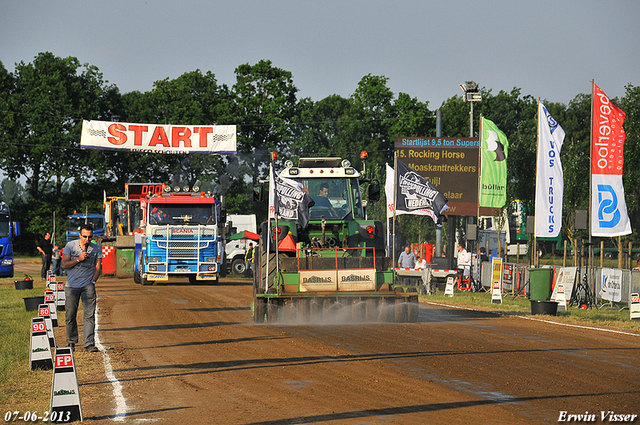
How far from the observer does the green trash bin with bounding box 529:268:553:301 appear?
22.7m

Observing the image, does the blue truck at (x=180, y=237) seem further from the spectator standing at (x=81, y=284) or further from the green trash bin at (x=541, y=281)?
the spectator standing at (x=81, y=284)

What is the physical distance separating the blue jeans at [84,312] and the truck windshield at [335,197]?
6311mm

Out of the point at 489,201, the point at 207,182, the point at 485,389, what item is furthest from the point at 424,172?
the point at 207,182

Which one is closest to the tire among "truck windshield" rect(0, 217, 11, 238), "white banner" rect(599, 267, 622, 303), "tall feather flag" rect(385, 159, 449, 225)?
"truck windshield" rect(0, 217, 11, 238)

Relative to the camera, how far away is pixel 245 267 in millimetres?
39906

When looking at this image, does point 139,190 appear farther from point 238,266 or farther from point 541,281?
point 541,281

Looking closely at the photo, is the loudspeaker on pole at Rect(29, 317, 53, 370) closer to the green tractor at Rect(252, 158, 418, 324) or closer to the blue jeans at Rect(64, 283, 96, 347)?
the blue jeans at Rect(64, 283, 96, 347)

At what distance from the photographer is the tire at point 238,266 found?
42.4 m

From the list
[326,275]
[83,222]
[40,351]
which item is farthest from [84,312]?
[83,222]

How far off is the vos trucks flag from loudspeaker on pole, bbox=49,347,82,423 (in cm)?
1677

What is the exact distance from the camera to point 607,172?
21.6 m

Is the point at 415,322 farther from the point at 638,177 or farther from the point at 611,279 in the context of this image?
the point at 638,177

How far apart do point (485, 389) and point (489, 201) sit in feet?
70.0

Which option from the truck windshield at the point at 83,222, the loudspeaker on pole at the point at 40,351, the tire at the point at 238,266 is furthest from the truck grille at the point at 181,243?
the truck windshield at the point at 83,222
